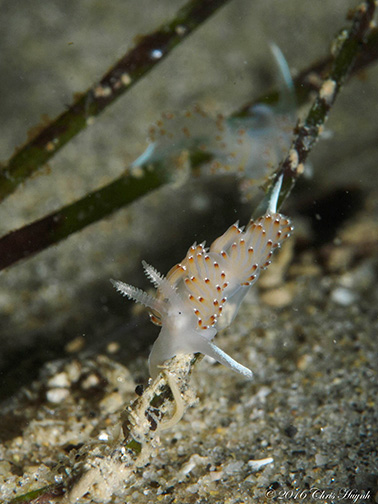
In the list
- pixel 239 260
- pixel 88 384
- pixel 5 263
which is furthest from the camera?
pixel 88 384

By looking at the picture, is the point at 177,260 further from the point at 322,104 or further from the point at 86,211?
the point at 322,104

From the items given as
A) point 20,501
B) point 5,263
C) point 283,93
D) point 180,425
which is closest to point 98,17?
point 283,93

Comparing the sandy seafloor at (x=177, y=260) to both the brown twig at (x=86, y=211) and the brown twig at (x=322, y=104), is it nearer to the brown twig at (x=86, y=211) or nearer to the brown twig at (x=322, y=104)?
the brown twig at (x=86, y=211)

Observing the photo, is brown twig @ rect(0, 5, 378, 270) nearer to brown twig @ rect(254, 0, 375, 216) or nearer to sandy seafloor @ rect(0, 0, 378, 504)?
brown twig @ rect(254, 0, 375, 216)

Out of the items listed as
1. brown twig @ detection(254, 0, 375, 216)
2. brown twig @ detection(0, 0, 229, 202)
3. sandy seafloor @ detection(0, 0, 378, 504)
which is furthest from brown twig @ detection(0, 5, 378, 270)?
brown twig @ detection(0, 0, 229, 202)

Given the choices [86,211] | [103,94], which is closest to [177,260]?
[86,211]

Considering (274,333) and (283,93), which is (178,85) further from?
(274,333)
